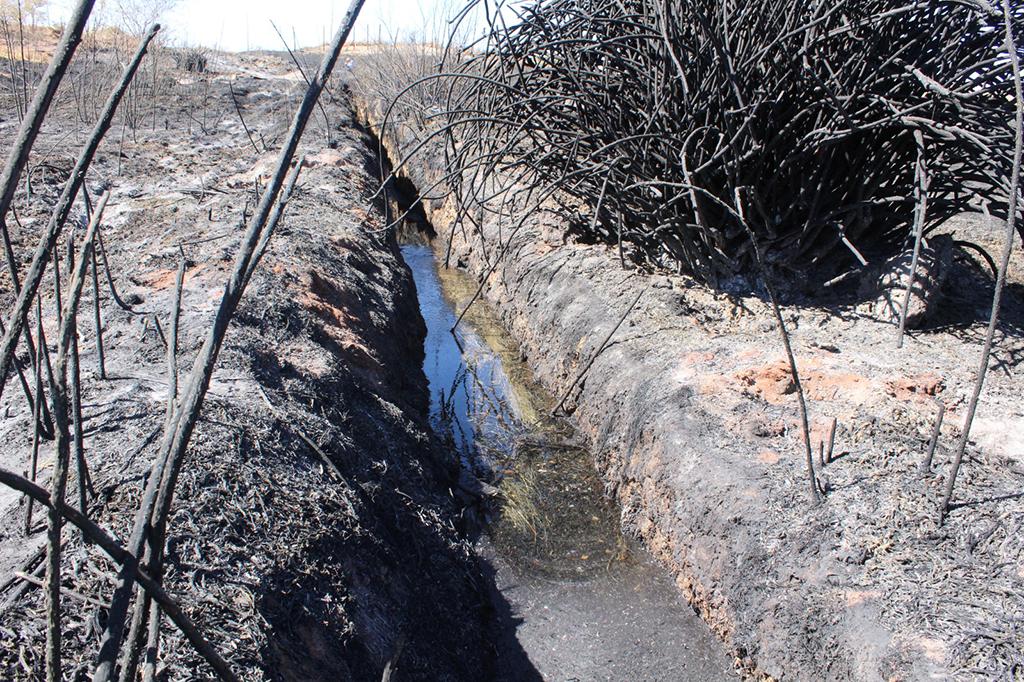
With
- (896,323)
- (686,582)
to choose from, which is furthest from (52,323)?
(896,323)

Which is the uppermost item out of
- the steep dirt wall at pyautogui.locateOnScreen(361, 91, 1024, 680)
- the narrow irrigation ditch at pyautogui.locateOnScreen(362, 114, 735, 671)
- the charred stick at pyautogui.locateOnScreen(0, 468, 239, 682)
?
the charred stick at pyautogui.locateOnScreen(0, 468, 239, 682)

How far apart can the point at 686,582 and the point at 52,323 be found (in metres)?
3.10

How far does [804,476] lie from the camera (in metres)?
2.93

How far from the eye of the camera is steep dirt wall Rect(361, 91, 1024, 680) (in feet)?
7.67

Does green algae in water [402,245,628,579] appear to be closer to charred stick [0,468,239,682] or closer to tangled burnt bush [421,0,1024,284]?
tangled burnt bush [421,0,1024,284]

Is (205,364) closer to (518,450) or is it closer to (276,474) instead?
(276,474)

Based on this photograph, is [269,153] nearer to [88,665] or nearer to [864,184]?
[864,184]

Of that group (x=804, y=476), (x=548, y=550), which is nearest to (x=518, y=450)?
(x=548, y=550)

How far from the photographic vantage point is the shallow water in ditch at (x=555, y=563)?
2.92 metres

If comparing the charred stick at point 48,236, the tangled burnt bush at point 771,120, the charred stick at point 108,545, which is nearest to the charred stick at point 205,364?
the charred stick at point 108,545

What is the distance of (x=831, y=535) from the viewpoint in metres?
2.64

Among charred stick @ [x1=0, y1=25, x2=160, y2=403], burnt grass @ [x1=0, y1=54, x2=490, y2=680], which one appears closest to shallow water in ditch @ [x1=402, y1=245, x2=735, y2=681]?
burnt grass @ [x1=0, y1=54, x2=490, y2=680]

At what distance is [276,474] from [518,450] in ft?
7.19

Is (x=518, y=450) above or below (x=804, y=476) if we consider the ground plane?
below
